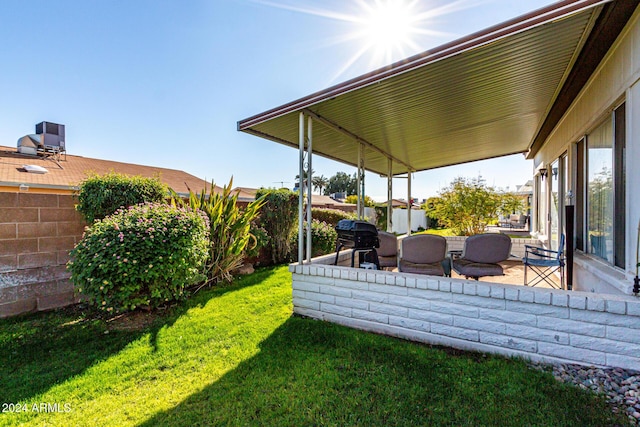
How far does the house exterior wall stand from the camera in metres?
2.53

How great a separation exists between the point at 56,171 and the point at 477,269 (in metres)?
13.8

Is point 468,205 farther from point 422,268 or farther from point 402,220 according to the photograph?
point 402,220

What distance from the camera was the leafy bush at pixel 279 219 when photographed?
7621 mm

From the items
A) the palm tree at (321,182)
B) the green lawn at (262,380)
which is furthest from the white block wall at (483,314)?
the palm tree at (321,182)

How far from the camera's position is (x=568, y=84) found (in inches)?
154

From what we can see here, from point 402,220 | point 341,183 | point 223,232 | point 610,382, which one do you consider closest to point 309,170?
point 223,232

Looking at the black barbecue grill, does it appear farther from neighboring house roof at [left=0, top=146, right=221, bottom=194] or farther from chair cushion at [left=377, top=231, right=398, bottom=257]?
neighboring house roof at [left=0, top=146, right=221, bottom=194]

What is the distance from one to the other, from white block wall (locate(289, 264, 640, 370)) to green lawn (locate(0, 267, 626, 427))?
0.20 m

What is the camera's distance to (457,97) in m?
4.01

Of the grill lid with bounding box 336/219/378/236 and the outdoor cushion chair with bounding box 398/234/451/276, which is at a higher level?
the grill lid with bounding box 336/219/378/236

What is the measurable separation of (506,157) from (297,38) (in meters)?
7.11

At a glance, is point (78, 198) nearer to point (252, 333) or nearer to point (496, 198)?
point (252, 333)

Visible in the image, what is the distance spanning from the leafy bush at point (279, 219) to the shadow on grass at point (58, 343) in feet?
10.3

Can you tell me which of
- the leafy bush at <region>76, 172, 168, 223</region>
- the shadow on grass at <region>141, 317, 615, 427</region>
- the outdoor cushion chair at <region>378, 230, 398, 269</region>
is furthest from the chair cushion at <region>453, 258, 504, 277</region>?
the leafy bush at <region>76, 172, 168, 223</region>
